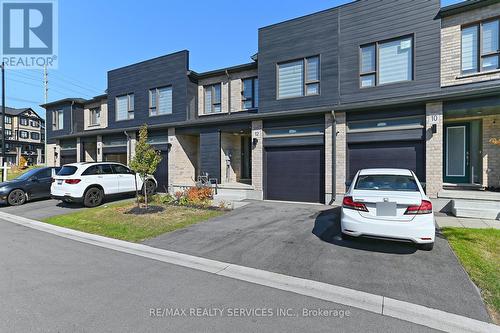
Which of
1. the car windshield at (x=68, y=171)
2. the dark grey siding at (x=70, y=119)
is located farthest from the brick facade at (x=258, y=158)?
the dark grey siding at (x=70, y=119)

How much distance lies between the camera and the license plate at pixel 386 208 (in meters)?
4.93

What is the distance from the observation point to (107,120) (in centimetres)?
2014

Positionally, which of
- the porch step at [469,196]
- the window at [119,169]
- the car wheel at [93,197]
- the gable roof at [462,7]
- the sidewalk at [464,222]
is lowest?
the sidewalk at [464,222]

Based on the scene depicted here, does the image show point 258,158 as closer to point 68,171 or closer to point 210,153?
point 210,153

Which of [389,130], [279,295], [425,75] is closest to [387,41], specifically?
[425,75]

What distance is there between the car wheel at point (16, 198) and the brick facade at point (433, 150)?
17.1 meters

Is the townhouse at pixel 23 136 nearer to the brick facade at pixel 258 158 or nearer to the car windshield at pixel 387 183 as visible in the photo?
the brick facade at pixel 258 158

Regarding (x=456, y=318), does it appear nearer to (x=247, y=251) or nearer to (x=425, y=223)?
(x=425, y=223)

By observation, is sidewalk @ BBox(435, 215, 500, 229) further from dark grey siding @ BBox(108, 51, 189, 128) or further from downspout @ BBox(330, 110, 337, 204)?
dark grey siding @ BBox(108, 51, 189, 128)

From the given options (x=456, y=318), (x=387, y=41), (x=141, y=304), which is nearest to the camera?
(x=456, y=318)

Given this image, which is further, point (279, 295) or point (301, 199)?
point (301, 199)

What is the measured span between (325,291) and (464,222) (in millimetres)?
6134

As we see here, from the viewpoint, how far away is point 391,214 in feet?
16.2

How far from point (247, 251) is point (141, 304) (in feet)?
8.26
